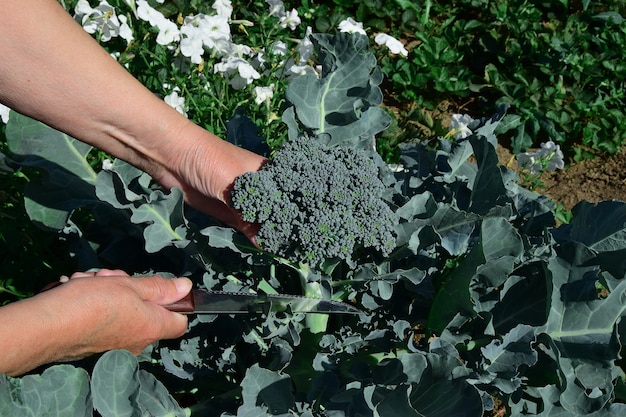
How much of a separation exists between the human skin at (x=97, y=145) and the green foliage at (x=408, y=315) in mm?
91

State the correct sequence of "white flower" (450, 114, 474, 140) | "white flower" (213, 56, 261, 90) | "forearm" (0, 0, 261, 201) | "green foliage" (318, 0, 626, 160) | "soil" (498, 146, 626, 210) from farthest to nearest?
"green foliage" (318, 0, 626, 160) < "soil" (498, 146, 626, 210) < "white flower" (450, 114, 474, 140) < "white flower" (213, 56, 261, 90) < "forearm" (0, 0, 261, 201)

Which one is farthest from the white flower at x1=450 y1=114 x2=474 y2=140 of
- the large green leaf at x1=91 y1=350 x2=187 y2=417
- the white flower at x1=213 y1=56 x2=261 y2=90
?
the large green leaf at x1=91 y1=350 x2=187 y2=417

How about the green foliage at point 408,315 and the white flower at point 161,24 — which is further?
the white flower at point 161,24

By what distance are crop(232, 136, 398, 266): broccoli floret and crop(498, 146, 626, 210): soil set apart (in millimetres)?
1623

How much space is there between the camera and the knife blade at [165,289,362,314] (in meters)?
1.99

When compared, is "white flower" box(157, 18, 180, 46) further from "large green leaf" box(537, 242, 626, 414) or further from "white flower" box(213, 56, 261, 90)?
"large green leaf" box(537, 242, 626, 414)

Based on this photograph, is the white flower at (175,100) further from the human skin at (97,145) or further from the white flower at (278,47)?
the human skin at (97,145)

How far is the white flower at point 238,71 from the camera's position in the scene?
274 cm

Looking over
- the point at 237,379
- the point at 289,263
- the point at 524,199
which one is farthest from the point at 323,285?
the point at 524,199

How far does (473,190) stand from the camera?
230 centimetres

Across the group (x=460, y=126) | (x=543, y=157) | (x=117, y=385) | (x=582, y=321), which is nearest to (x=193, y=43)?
(x=460, y=126)

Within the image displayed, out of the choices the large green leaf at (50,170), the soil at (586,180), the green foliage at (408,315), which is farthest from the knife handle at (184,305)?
the soil at (586,180)

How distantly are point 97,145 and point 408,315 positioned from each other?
1.07 metres

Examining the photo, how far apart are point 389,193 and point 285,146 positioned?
0.40 meters
